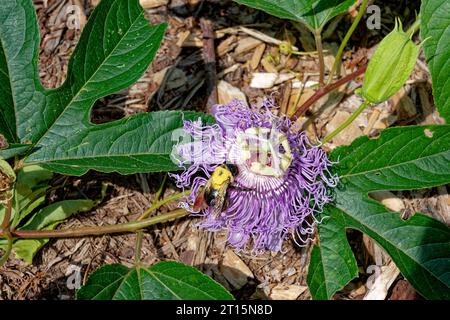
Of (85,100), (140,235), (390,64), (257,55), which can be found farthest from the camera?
(257,55)

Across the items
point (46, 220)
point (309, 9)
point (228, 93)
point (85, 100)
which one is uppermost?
point (309, 9)

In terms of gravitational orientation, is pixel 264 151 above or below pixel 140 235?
above

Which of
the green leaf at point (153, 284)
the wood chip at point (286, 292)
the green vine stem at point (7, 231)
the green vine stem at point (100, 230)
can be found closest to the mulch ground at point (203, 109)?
the wood chip at point (286, 292)

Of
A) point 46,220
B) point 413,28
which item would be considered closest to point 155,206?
point 46,220

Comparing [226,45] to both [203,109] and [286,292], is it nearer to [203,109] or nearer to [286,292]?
[203,109]

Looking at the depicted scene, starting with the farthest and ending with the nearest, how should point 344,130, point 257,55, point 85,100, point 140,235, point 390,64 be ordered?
point 257,55 < point 344,130 < point 140,235 < point 85,100 < point 390,64

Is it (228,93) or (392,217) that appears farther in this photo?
(228,93)

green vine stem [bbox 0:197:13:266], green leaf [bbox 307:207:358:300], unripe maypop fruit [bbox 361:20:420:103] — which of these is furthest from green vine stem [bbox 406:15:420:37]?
green vine stem [bbox 0:197:13:266]
